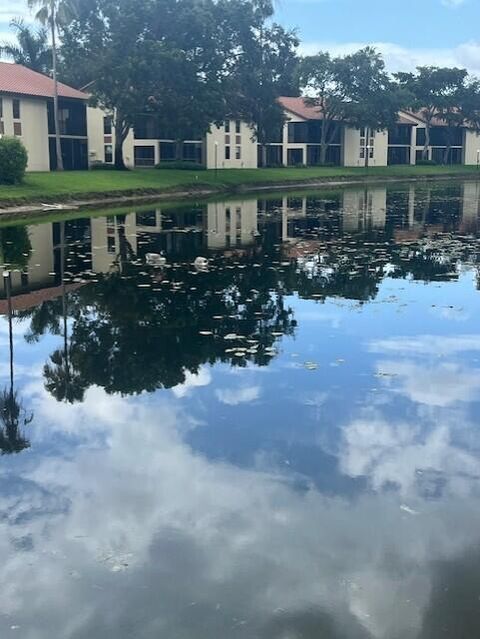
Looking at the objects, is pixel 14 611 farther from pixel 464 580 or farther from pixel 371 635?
pixel 464 580

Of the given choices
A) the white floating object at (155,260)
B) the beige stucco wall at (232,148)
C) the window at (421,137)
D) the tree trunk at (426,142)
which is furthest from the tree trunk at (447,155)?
the white floating object at (155,260)

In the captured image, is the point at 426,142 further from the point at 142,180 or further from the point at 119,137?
the point at 142,180

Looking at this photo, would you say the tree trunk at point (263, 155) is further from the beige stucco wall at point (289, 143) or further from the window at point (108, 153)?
the window at point (108, 153)

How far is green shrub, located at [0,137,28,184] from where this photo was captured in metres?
47.5

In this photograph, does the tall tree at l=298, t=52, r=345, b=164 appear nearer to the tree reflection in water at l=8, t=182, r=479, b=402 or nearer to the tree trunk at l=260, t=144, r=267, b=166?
the tree trunk at l=260, t=144, r=267, b=166

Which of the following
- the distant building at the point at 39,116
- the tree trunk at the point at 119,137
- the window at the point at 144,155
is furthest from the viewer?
the window at the point at 144,155

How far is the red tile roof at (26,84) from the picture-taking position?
64.9 metres

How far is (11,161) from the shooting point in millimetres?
47781

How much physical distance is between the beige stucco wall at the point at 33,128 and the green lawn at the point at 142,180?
8.83 m

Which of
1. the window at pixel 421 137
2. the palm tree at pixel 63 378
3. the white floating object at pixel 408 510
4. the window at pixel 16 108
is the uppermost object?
the window at pixel 421 137

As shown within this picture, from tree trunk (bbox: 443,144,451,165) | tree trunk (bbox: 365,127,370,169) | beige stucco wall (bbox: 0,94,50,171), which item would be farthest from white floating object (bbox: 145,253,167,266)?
tree trunk (bbox: 443,144,451,165)

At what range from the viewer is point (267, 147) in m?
98.8

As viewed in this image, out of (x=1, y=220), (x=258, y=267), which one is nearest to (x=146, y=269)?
(x=258, y=267)

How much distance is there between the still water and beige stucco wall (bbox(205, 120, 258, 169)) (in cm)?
7009
